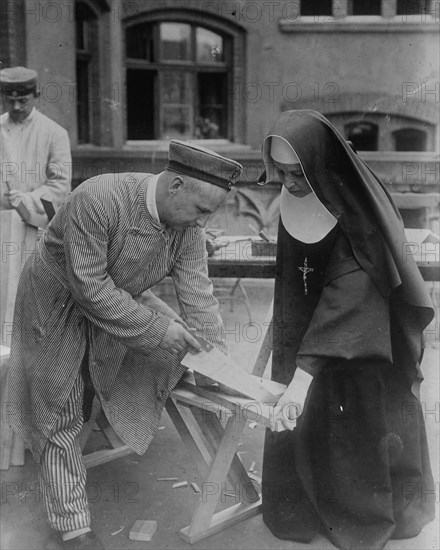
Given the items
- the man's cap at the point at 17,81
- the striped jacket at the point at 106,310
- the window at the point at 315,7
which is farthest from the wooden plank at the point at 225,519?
the window at the point at 315,7

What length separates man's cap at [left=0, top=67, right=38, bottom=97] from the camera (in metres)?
5.51

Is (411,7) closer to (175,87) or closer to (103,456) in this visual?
(175,87)

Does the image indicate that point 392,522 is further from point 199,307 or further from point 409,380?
point 199,307

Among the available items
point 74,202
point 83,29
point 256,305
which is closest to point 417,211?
point 256,305

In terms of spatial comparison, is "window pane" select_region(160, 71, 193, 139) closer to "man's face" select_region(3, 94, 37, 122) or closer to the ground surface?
"man's face" select_region(3, 94, 37, 122)

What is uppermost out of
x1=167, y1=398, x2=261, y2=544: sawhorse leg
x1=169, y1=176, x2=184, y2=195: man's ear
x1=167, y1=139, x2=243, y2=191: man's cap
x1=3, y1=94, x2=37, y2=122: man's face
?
x1=3, y1=94, x2=37, y2=122: man's face

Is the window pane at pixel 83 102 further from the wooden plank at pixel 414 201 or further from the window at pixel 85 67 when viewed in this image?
the wooden plank at pixel 414 201

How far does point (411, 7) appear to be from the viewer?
11320 mm

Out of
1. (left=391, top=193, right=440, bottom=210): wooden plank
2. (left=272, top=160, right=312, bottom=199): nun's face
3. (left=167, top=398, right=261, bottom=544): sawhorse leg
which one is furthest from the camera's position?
(left=391, top=193, right=440, bottom=210): wooden plank

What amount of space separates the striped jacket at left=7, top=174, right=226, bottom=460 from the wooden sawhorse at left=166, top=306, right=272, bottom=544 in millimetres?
136

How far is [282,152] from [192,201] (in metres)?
0.41

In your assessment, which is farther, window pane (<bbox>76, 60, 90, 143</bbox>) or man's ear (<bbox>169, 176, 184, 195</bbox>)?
window pane (<bbox>76, 60, 90, 143</bbox>)

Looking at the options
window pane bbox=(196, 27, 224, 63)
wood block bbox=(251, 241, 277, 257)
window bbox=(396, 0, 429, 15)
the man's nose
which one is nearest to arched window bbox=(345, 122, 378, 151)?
window bbox=(396, 0, 429, 15)

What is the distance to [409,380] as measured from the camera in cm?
327
